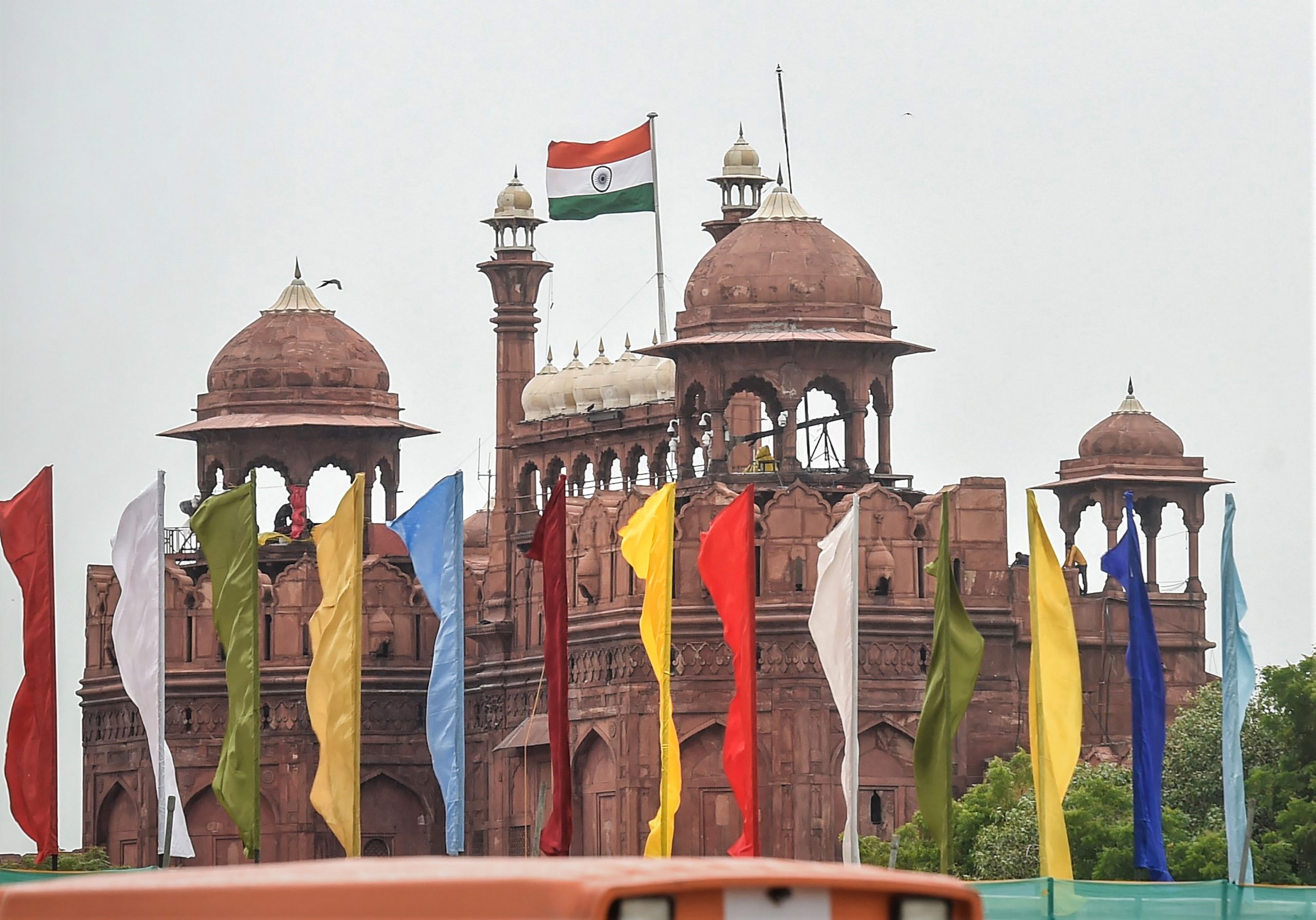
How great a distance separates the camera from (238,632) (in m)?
34.2

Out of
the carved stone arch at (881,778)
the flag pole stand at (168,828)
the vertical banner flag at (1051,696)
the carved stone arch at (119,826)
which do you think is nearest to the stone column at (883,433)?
the carved stone arch at (881,778)

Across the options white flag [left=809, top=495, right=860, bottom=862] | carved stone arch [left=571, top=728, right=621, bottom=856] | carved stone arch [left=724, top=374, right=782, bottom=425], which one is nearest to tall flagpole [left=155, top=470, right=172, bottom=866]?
white flag [left=809, top=495, right=860, bottom=862]

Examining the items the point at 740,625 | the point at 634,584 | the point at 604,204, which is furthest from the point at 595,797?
the point at 740,625

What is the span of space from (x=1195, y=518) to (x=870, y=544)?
12135 millimetres

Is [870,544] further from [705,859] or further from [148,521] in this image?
[705,859]

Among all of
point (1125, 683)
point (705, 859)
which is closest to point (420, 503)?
point (1125, 683)

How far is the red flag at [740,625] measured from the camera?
111ft

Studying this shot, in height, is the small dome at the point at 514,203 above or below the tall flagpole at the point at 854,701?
above

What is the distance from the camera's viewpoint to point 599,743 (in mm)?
49719

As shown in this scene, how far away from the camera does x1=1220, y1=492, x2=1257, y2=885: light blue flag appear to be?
104ft

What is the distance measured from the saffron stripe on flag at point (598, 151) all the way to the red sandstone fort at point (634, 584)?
2.51m

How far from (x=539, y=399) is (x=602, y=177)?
799 centimetres

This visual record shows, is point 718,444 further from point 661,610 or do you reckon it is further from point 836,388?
point 661,610

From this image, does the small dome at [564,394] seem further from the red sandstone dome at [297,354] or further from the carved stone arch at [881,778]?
the carved stone arch at [881,778]
